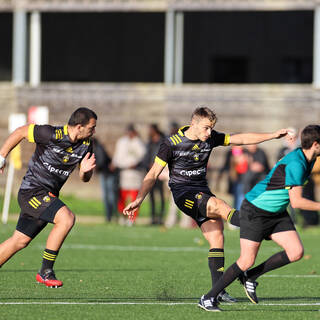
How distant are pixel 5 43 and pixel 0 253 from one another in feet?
75.2

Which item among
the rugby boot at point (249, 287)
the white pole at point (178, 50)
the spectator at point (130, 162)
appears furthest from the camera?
the white pole at point (178, 50)

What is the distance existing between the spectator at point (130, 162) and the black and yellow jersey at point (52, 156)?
442 inches

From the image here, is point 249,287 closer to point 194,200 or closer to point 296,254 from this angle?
point 296,254

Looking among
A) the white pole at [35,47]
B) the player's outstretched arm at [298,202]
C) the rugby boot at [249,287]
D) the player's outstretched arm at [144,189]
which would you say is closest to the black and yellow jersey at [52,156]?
the player's outstretched arm at [144,189]

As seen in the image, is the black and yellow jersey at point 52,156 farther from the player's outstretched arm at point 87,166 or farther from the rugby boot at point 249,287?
the rugby boot at point 249,287

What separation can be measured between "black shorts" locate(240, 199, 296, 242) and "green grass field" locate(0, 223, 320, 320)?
2.42 feet

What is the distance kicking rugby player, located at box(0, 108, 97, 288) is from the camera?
31.8 feet

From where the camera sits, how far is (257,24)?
31.1 m

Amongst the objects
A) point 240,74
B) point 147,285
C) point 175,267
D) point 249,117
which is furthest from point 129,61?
point 147,285

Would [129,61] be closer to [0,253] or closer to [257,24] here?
[257,24]

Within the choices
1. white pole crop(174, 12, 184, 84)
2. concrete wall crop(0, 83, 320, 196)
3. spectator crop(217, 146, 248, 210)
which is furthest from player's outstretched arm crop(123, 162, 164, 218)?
white pole crop(174, 12, 184, 84)

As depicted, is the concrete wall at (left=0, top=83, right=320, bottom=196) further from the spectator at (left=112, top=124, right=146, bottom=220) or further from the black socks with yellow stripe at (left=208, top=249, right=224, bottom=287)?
the black socks with yellow stripe at (left=208, top=249, right=224, bottom=287)

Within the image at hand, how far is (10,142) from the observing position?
9.62m

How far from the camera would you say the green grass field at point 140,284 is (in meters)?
8.81
